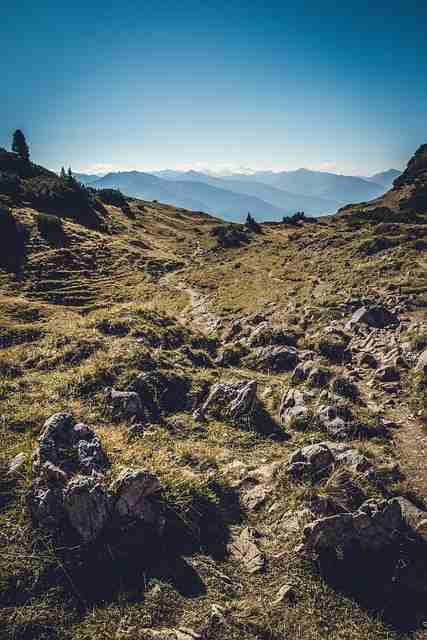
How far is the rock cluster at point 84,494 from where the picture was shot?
8.29 metres

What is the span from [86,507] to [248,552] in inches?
163

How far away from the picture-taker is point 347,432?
41.9ft

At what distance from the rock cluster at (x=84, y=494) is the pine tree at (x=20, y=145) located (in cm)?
8936

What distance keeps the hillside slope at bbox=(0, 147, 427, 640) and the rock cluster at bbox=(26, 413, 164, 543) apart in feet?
0.13

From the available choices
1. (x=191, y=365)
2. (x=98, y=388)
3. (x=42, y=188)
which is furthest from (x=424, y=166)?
(x=98, y=388)

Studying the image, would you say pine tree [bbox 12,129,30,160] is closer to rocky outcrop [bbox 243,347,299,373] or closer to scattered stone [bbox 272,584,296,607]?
rocky outcrop [bbox 243,347,299,373]

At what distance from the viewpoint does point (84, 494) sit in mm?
8461

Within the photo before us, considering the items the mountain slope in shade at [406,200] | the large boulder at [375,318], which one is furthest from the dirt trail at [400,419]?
the mountain slope in shade at [406,200]

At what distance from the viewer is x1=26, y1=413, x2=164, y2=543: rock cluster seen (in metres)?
8.29

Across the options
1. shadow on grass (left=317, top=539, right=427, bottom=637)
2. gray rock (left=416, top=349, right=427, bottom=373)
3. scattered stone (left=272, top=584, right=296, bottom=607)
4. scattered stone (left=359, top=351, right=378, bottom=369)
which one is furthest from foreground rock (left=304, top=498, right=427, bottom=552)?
scattered stone (left=359, top=351, right=378, bottom=369)

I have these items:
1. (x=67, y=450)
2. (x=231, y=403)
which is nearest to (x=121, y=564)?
(x=67, y=450)

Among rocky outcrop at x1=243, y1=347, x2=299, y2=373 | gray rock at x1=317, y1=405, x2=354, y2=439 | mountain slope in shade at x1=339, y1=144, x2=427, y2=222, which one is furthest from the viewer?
mountain slope in shade at x1=339, y1=144, x2=427, y2=222

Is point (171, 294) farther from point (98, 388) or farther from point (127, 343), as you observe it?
point (98, 388)

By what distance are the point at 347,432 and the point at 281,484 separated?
3756 mm
